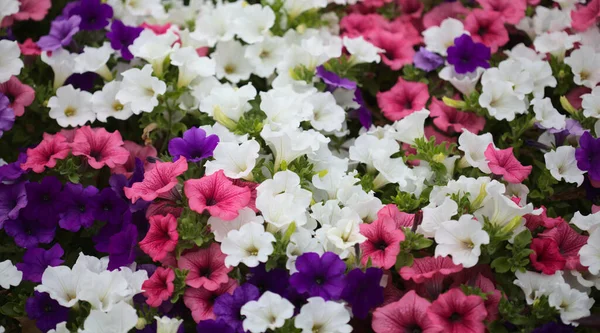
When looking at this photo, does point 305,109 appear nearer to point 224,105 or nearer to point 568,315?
point 224,105

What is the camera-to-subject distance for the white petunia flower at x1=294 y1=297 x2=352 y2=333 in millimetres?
1489

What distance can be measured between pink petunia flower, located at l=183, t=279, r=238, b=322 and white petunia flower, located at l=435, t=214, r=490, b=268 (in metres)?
0.55

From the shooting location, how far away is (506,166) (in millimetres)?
1812

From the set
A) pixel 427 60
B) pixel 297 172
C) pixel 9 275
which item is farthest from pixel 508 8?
pixel 9 275

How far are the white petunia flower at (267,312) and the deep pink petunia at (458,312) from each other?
35 centimetres

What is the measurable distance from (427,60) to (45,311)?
1565mm

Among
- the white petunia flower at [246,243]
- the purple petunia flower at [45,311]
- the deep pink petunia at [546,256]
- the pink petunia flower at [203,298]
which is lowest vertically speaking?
the purple petunia flower at [45,311]

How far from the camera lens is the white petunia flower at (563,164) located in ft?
6.10

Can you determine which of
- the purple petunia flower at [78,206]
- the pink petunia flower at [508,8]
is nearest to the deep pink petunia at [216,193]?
the purple petunia flower at [78,206]

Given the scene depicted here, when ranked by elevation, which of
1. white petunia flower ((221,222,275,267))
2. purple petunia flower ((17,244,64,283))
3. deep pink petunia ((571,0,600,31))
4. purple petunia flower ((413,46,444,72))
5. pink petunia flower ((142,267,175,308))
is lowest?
purple petunia flower ((17,244,64,283))

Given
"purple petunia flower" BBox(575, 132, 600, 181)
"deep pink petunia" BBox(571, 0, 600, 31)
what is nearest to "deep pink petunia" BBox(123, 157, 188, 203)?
"purple petunia flower" BBox(575, 132, 600, 181)

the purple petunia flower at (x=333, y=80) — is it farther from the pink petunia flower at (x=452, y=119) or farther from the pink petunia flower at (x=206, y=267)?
the pink petunia flower at (x=206, y=267)

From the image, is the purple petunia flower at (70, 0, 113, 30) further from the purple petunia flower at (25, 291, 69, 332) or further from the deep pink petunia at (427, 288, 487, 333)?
the deep pink petunia at (427, 288, 487, 333)

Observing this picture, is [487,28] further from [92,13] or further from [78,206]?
[78,206]
